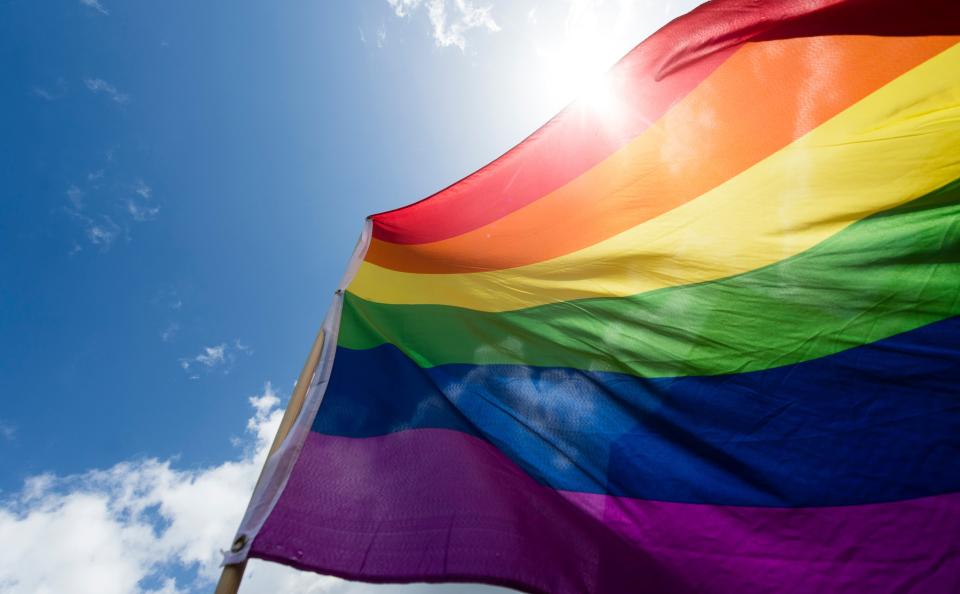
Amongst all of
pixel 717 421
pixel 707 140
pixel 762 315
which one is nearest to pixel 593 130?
pixel 707 140

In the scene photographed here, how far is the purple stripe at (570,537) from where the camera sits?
166cm

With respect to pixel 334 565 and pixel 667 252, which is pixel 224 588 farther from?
pixel 667 252

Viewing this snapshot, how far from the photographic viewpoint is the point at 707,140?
285cm

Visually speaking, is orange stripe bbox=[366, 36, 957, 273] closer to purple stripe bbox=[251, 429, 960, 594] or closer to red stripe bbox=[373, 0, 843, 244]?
red stripe bbox=[373, 0, 843, 244]

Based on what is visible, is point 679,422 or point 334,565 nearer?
point 334,565

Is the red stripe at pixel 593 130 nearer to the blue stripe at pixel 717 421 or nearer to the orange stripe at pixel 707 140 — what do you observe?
the orange stripe at pixel 707 140

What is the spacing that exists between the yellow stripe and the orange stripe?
0.05m

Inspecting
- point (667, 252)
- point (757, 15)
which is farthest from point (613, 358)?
point (757, 15)

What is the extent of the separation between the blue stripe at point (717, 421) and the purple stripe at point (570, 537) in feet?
0.27

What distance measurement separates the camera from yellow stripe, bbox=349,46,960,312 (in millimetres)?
2225

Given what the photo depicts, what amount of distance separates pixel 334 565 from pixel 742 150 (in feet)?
8.61

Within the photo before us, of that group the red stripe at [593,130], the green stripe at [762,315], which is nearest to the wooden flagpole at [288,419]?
the green stripe at [762,315]

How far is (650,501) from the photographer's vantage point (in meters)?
2.08

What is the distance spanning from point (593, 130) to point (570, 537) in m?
2.32
